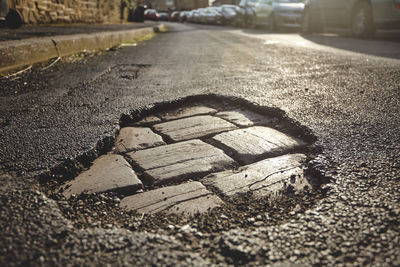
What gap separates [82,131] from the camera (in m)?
2.21

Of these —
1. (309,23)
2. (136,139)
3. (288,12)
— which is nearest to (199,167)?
(136,139)

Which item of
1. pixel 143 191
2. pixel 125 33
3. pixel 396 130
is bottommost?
pixel 143 191

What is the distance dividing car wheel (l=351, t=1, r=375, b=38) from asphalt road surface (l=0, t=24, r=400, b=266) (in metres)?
5.17

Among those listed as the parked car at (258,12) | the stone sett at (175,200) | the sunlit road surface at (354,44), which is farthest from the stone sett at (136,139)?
the parked car at (258,12)

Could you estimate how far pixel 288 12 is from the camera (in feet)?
41.5

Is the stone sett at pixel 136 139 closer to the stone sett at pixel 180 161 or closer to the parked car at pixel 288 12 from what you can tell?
the stone sett at pixel 180 161

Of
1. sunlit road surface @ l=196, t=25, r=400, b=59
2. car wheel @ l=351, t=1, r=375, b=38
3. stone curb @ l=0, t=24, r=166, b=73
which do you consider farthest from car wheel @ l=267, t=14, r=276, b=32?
stone curb @ l=0, t=24, r=166, b=73

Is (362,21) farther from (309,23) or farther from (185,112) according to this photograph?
(185,112)

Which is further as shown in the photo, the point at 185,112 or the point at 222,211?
the point at 185,112

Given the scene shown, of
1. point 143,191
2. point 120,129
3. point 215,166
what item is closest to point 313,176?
point 215,166

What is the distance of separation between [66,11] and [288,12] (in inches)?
299

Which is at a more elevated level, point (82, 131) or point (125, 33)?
point (125, 33)

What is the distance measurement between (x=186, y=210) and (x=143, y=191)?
28cm

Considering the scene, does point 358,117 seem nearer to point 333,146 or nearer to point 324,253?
point 333,146
